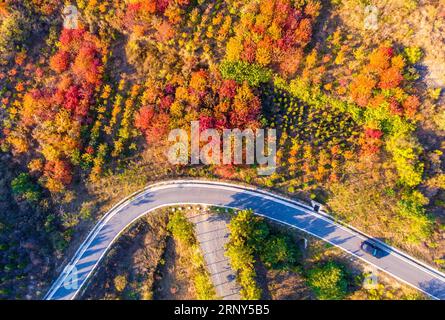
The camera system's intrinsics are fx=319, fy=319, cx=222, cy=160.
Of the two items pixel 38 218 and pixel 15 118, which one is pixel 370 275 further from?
pixel 15 118

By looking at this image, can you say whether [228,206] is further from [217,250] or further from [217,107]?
[217,107]

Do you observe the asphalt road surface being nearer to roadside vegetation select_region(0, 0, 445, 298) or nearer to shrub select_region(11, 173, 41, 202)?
roadside vegetation select_region(0, 0, 445, 298)

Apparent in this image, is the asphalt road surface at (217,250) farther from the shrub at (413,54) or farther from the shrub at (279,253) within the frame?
the shrub at (413,54)

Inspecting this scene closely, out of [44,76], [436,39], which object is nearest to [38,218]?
[44,76]

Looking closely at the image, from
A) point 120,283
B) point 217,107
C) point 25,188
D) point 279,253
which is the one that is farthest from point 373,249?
point 25,188

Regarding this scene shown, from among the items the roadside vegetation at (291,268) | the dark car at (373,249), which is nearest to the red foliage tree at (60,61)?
the roadside vegetation at (291,268)
